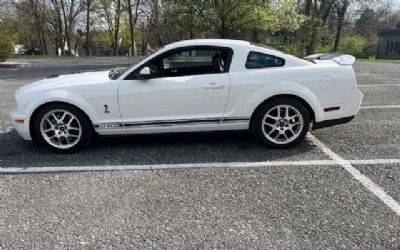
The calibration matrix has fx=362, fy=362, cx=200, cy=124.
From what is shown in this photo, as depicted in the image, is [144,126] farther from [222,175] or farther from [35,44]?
[35,44]

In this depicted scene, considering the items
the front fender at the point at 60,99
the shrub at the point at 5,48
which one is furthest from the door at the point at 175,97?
the shrub at the point at 5,48

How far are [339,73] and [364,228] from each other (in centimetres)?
246

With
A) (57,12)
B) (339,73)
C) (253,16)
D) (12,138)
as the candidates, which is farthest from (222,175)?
(57,12)

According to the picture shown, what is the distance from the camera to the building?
43906 millimetres

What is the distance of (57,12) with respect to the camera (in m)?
43.4

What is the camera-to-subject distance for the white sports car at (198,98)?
4668 millimetres

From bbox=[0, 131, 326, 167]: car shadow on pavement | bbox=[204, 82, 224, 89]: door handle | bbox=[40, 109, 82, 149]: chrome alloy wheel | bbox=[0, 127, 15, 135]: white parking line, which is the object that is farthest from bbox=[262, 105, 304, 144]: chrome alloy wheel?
bbox=[0, 127, 15, 135]: white parking line

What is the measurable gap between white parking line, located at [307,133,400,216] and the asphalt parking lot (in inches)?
0.5

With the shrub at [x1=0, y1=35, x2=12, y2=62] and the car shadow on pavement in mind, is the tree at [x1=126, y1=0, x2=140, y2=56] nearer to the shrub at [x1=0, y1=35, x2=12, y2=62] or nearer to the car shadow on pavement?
the shrub at [x1=0, y1=35, x2=12, y2=62]

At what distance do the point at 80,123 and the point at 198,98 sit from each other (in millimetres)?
1578

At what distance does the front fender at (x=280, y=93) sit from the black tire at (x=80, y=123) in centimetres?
211

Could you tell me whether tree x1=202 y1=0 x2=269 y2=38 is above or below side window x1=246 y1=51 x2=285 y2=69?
above

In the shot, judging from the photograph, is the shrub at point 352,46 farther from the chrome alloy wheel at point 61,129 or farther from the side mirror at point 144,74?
the chrome alloy wheel at point 61,129

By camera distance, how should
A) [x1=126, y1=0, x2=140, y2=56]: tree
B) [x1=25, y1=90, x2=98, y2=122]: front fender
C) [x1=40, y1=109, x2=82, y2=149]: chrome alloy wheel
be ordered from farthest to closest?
1. [x1=126, y1=0, x2=140, y2=56]: tree
2. [x1=40, y1=109, x2=82, y2=149]: chrome alloy wheel
3. [x1=25, y1=90, x2=98, y2=122]: front fender
